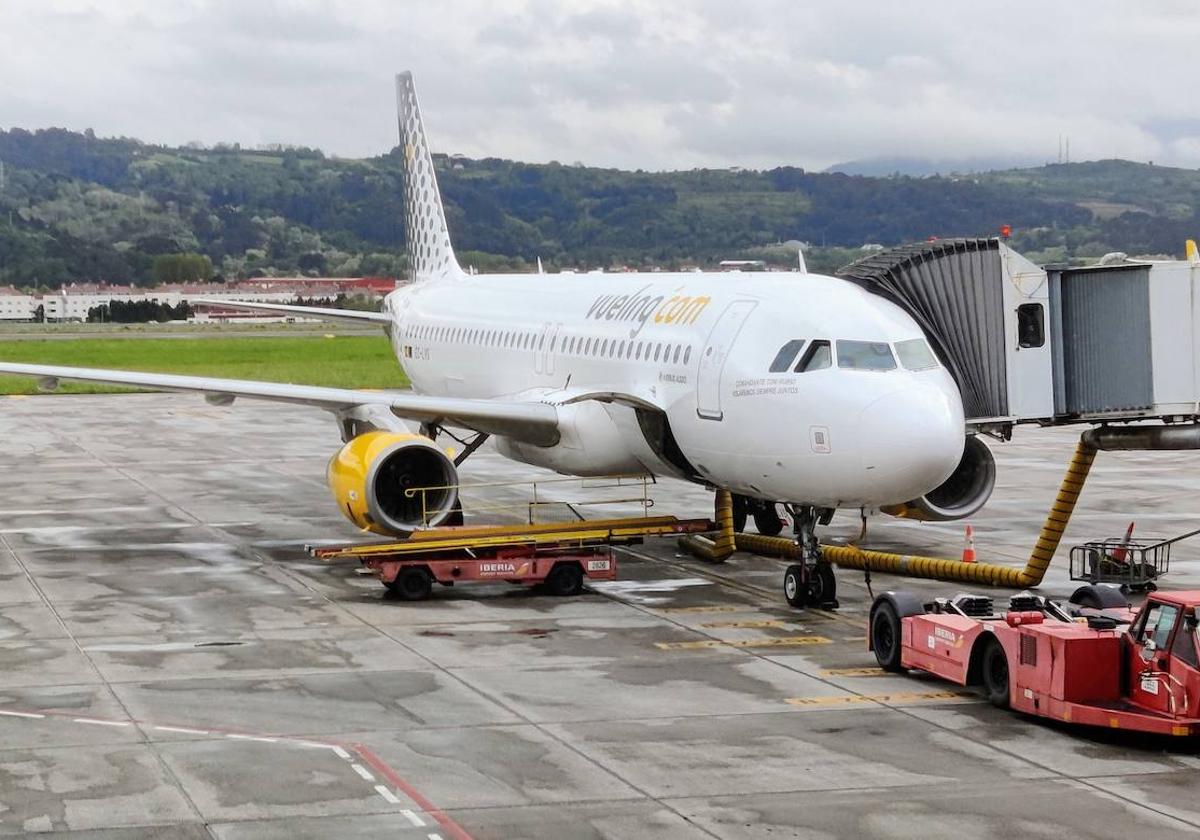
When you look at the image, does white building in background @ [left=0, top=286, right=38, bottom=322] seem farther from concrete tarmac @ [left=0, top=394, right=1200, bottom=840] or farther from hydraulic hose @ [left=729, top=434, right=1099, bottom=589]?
hydraulic hose @ [left=729, top=434, right=1099, bottom=589]

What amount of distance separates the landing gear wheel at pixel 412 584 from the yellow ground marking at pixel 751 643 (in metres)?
4.15

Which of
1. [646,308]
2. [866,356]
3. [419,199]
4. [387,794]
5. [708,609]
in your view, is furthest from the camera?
[419,199]

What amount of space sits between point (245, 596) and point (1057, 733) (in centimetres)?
1101

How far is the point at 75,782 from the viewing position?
1361 cm

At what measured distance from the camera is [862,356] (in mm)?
20281

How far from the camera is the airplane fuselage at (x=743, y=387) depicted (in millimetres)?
19641

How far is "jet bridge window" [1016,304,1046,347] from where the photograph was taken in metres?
21.9

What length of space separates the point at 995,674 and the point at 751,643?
11.4ft

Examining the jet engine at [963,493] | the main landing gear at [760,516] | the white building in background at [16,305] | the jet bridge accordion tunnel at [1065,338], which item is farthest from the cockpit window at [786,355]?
the white building in background at [16,305]

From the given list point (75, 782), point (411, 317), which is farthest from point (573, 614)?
Answer: point (411, 317)

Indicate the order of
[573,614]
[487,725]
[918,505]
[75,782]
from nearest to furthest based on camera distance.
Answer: [75,782] < [487,725] < [573,614] < [918,505]

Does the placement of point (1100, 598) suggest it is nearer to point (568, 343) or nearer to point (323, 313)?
point (568, 343)

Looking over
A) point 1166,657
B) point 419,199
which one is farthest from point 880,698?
point 419,199

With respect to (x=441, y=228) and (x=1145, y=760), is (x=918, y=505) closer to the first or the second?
(x=1145, y=760)
